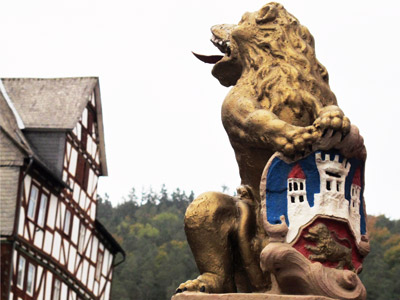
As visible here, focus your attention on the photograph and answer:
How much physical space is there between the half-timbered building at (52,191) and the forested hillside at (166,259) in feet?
31.3

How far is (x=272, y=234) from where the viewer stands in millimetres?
4398

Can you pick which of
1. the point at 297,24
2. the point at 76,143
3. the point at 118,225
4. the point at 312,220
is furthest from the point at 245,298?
the point at 118,225

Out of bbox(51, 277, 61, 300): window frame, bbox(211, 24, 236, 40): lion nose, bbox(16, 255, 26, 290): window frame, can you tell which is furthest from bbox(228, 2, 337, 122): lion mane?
bbox(51, 277, 61, 300): window frame

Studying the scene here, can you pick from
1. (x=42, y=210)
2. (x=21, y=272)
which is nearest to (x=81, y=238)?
(x=42, y=210)

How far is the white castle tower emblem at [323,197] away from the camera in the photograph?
4.41m

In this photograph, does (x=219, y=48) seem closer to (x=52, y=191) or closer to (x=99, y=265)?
(x=52, y=191)

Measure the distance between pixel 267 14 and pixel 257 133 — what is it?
721mm

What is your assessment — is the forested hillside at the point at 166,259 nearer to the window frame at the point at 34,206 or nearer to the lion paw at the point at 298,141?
the window frame at the point at 34,206

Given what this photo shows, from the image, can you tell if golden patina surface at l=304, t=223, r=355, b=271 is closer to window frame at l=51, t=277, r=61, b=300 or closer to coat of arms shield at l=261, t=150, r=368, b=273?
coat of arms shield at l=261, t=150, r=368, b=273

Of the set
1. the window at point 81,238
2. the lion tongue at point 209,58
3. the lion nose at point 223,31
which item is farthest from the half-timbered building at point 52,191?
the lion nose at point 223,31

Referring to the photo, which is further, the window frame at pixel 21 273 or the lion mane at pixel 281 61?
the window frame at pixel 21 273

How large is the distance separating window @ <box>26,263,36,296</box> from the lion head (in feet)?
64.2

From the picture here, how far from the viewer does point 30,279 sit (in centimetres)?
2395

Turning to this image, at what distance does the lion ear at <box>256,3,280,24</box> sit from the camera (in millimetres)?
4902
